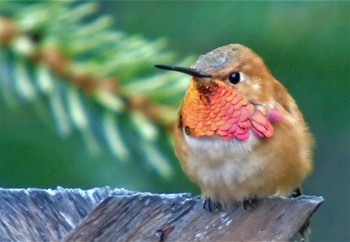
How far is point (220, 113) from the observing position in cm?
242

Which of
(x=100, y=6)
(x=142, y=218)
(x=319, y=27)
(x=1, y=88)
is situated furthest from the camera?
(x=100, y=6)

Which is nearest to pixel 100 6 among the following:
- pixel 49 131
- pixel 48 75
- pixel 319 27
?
pixel 49 131

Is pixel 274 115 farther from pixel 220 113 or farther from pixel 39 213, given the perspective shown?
pixel 39 213

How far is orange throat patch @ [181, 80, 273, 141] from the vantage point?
2.34 metres

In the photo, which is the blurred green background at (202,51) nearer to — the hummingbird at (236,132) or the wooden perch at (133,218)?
the hummingbird at (236,132)

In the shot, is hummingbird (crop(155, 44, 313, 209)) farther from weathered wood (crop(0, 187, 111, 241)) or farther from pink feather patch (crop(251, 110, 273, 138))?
weathered wood (crop(0, 187, 111, 241))

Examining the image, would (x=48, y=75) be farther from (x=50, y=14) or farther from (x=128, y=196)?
(x=128, y=196)

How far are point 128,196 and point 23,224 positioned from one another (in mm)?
183

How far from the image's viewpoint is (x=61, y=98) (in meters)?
2.33

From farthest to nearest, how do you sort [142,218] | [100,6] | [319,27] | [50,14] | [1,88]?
1. [100,6]
2. [319,27]
3. [1,88]
4. [50,14]
5. [142,218]

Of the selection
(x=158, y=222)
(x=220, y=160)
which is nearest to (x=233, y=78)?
(x=220, y=160)

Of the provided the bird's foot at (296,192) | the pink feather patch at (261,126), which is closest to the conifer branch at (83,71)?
the pink feather patch at (261,126)

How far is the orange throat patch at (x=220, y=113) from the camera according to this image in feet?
7.68

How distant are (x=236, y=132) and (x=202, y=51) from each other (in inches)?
29.3
